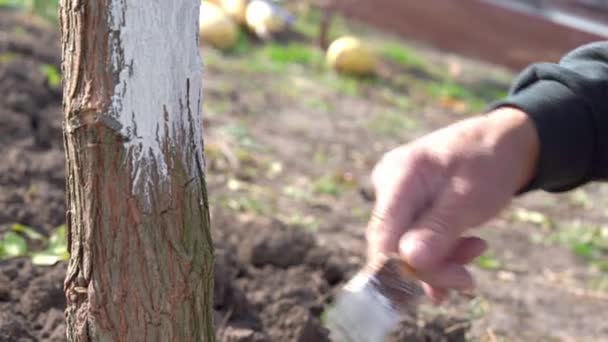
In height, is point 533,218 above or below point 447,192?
below

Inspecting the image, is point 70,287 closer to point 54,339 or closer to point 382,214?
point 54,339

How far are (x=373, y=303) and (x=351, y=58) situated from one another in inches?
204

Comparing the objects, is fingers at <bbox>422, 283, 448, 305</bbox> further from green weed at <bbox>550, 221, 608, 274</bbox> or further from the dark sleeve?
green weed at <bbox>550, 221, 608, 274</bbox>

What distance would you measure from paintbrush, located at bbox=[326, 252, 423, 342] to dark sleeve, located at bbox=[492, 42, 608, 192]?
1.20 feet

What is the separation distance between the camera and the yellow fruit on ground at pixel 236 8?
728 centimetres

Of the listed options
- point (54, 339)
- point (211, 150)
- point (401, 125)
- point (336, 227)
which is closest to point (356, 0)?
point (401, 125)

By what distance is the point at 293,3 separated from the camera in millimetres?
8711

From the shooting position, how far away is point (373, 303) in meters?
1.54

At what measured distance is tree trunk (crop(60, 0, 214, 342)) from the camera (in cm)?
158

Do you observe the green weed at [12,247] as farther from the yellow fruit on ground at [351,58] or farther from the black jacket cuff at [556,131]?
the yellow fruit on ground at [351,58]

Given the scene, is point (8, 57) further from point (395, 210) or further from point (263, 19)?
point (395, 210)

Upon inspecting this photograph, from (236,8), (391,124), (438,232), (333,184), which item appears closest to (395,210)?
(438,232)

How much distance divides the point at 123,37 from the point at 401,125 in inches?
169

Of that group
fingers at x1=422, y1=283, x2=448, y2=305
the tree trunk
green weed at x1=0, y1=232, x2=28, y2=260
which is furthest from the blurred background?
fingers at x1=422, y1=283, x2=448, y2=305
